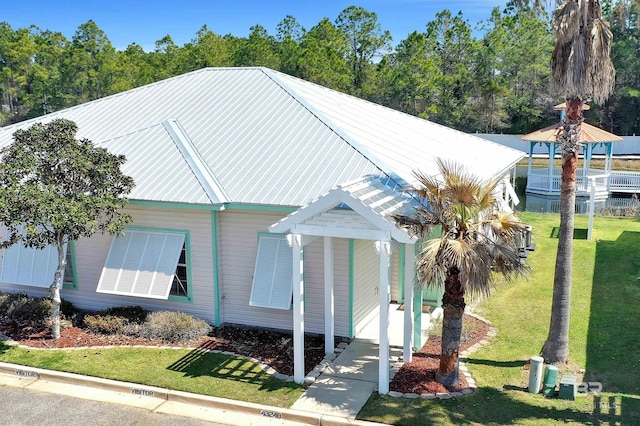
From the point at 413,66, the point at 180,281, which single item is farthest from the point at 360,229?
the point at 413,66

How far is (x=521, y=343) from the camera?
43.5 feet

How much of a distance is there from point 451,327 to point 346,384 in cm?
230

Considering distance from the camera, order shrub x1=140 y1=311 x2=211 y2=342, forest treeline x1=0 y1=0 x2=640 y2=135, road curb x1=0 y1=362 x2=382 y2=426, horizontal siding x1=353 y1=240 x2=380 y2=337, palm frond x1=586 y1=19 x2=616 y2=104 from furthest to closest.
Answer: forest treeline x1=0 y1=0 x2=640 y2=135 → horizontal siding x1=353 y1=240 x2=380 y2=337 → shrub x1=140 y1=311 x2=211 y2=342 → palm frond x1=586 y1=19 x2=616 y2=104 → road curb x1=0 y1=362 x2=382 y2=426

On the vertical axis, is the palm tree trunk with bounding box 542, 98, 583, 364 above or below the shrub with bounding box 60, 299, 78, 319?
above

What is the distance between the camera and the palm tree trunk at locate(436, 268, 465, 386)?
10.7 m

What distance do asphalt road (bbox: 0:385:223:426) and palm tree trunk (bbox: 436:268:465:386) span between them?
13.8ft

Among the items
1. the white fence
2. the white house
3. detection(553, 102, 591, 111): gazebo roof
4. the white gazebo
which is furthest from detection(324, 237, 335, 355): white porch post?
the white fence

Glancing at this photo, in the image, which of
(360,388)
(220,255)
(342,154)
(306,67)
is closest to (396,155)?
(342,154)

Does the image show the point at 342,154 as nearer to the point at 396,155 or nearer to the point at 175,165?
the point at 396,155

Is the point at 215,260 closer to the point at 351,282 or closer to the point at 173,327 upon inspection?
the point at 173,327

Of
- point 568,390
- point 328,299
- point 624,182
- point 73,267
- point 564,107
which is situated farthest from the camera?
point 624,182

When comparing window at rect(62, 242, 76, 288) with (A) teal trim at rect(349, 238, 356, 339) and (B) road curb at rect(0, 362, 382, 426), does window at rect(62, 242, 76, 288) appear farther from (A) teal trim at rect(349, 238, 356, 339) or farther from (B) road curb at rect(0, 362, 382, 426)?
(A) teal trim at rect(349, 238, 356, 339)

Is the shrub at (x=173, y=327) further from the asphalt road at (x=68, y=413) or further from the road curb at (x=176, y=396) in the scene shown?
the asphalt road at (x=68, y=413)

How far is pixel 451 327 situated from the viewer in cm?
1093
